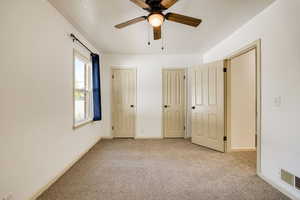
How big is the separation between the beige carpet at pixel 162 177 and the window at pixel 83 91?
84 cm

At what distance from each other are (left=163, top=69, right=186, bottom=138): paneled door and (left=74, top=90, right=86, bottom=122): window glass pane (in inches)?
84.4

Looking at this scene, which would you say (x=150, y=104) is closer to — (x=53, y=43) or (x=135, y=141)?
(x=135, y=141)

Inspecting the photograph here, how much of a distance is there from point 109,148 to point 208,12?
3290mm

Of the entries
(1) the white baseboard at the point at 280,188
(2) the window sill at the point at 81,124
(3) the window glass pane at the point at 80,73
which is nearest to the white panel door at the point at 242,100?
(1) the white baseboard at the point at 280,188

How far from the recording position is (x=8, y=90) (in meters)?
1.44

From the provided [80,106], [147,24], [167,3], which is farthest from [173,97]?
[167,3]

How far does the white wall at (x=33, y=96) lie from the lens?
1.44 meters

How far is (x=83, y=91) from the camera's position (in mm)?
3457

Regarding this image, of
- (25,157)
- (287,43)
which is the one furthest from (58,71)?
(287,43)

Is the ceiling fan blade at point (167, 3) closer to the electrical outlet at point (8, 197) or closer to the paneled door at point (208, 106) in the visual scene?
the paneled door at point (208, 106)

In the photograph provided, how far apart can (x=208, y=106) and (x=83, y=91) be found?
2.89 meters

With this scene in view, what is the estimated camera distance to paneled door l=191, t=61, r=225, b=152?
334 centimetres

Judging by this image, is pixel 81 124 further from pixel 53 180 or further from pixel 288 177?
pixel 288 177

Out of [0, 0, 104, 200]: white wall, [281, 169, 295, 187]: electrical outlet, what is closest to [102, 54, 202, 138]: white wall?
[0, 0, 104, 200]: white wall
